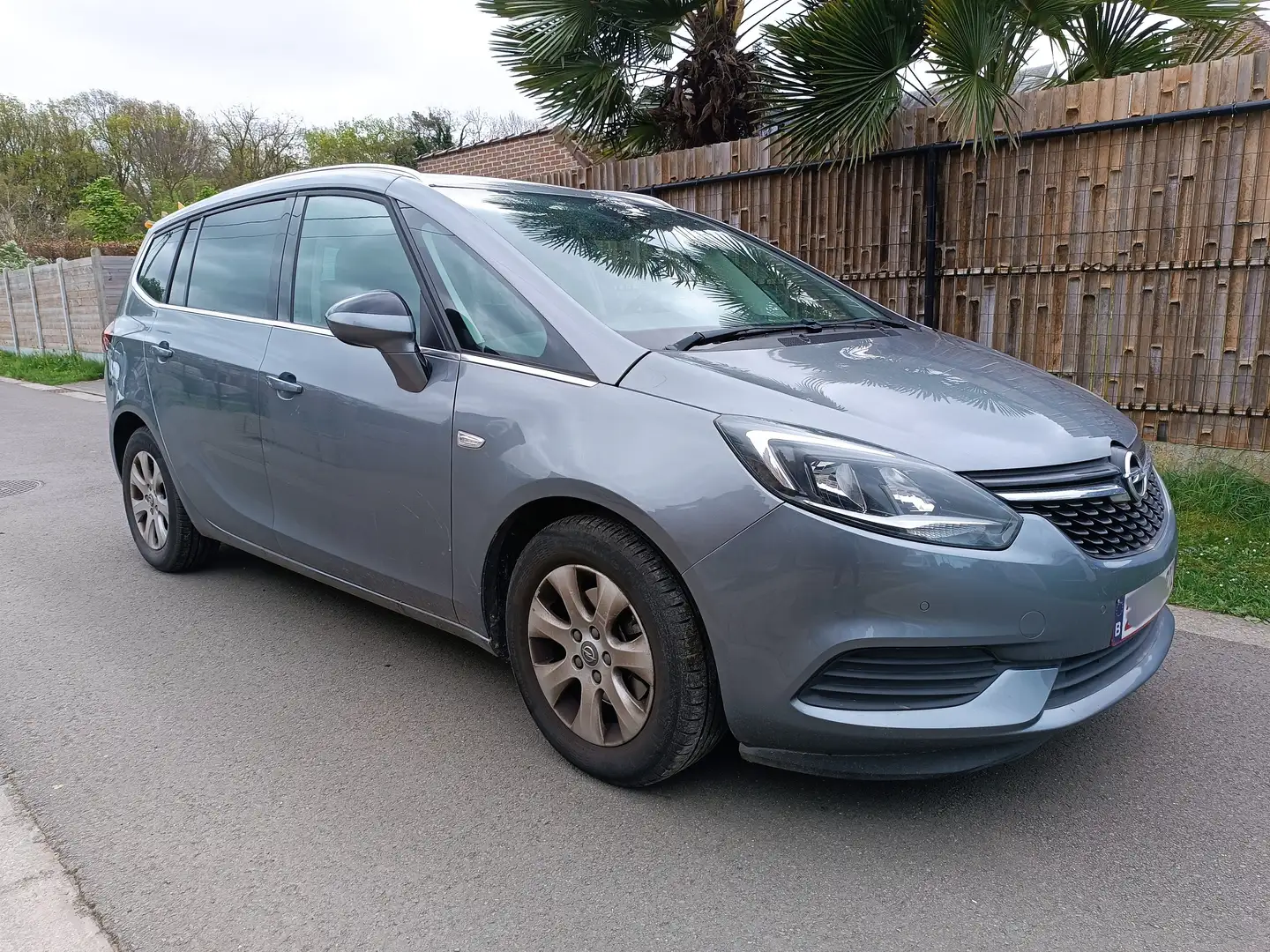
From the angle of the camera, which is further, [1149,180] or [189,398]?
[1149,180]

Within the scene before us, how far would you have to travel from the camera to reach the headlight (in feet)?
7.15

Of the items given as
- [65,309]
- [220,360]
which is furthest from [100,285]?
[220,360]

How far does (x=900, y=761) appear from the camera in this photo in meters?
2.30

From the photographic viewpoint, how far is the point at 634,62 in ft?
25.8

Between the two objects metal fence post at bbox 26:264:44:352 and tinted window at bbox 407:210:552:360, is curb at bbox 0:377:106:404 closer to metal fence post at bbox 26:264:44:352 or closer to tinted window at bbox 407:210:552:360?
metal fence post at bbox 26:264:44:352

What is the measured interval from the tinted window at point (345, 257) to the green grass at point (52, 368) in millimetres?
14092

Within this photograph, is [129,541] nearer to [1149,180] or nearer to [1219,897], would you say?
[1219,897]

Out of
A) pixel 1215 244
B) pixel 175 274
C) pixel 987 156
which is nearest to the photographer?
pixel 175 274

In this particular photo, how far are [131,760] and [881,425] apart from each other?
95.2 inches

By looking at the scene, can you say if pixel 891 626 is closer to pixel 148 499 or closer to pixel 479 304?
pixel 479 304

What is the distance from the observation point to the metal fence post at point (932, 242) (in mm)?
6242

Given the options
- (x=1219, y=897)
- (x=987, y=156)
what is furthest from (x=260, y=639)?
(x=987, y=156)

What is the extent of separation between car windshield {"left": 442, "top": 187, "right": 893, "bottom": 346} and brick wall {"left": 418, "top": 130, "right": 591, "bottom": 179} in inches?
449

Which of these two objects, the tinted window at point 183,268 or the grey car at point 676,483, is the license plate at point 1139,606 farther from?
the tinted window at point 183,268
